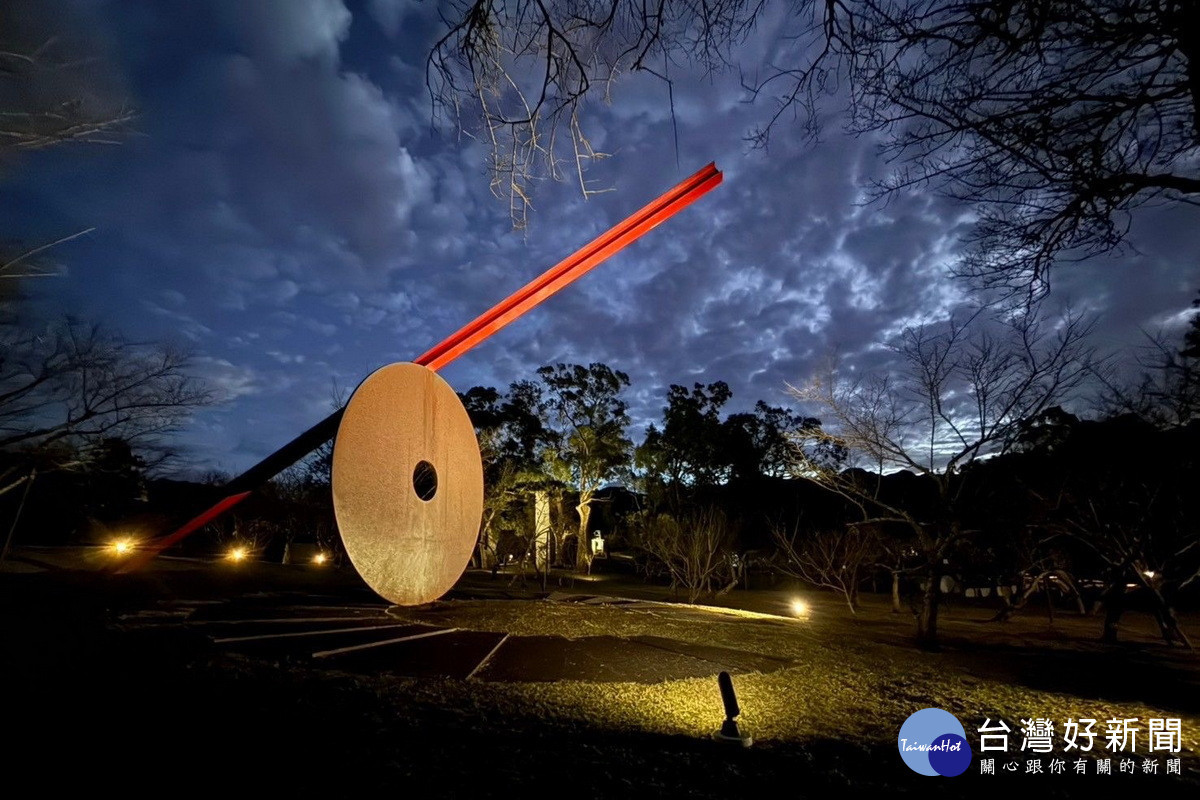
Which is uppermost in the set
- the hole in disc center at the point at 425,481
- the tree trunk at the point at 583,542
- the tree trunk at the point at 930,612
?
the hole in disc center at the point at 425,481

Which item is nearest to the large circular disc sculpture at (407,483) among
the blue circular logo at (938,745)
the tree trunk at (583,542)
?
the blue circular logo at (938,745)

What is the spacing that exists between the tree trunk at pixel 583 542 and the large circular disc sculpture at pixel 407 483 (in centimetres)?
2374

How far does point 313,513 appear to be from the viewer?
81.9ft

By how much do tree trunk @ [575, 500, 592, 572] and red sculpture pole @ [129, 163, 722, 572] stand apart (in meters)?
23.2

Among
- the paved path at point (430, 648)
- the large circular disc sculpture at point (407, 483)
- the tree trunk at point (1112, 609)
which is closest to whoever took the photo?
the large circular disc sculpture at point (407, 483)

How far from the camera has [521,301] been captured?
245 inches

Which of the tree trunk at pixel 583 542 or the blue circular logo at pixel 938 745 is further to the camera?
the tree trunk at pixel 583 542

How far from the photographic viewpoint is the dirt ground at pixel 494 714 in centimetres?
264

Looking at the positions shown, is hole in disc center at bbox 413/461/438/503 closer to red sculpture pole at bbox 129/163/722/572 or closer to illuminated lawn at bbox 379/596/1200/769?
red sculpture pole at bbox 129/163/722/572

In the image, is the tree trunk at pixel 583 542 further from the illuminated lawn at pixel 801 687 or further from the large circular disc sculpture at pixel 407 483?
the large circular disc sculpture at pixel 407 483

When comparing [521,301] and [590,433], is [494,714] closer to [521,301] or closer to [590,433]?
[521,301]

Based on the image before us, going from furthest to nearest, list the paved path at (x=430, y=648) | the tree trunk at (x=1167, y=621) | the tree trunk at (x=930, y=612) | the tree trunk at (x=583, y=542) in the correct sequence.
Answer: the tree trunk at (x=583, y=542), the tree trunk at (x=1167, y=621), the tree trunk at (x=930, y=612), the paved path at (x=430, y=648)

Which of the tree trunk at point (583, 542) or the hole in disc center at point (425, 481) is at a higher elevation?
the hole in disc center at point (425, 481)

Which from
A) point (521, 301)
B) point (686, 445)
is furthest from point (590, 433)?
point (521, 301)
